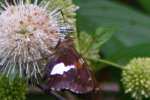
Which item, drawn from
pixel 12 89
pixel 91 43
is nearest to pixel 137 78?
pixel 91 43

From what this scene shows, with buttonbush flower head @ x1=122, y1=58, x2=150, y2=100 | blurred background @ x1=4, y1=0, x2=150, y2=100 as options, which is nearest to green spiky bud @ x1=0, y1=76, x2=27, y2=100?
buttonbush flower head @ x1=122, y1=58, x2=150, y2=100

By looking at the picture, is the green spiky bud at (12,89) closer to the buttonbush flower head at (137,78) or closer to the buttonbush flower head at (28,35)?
the buttonbush flower head at (28,35)

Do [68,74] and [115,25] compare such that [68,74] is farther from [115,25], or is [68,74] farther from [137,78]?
[115,25]

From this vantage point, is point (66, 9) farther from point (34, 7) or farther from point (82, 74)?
point (82, 74)

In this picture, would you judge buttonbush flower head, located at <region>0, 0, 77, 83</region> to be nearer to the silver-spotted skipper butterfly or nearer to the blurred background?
the silver-spotted skipper butterfly

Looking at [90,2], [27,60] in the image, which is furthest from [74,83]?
[90,2]

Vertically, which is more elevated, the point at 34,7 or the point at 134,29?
the point at 34,7
